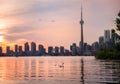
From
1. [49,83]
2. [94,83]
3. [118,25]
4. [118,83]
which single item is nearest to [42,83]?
[49,83]

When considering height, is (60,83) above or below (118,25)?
below

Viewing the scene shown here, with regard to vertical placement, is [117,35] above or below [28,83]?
above

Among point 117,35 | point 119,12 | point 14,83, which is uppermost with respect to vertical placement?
point 119,12

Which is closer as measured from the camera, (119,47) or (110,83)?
(110,83)

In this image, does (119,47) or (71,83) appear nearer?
(71,83)

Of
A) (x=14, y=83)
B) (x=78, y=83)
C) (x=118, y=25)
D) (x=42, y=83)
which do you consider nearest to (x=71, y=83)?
(x=78, y=83)

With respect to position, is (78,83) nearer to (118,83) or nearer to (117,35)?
(118,83)

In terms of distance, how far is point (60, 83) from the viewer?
224ft

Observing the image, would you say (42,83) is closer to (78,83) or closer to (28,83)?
(28,83)

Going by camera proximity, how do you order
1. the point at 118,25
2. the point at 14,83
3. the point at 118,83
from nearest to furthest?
1. the point at 118,83
2. the point at 14,83
3. the point at 118,25

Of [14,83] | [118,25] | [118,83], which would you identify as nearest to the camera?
[118,83]

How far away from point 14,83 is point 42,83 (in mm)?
5609

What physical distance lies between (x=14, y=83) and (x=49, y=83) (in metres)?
7.00

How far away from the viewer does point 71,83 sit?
68.6 metres
